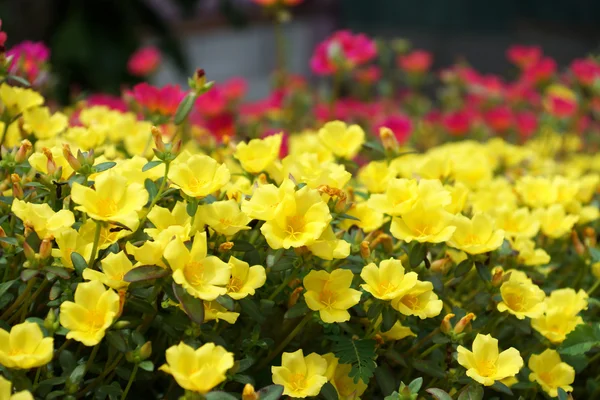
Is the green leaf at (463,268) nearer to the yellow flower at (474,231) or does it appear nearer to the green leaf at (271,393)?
the yellow flower at (474,231)

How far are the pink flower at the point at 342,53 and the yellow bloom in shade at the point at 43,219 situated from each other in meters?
1.45

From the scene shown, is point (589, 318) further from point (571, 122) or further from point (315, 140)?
point (571, 122)

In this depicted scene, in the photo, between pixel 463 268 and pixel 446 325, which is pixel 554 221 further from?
pixel 446 325

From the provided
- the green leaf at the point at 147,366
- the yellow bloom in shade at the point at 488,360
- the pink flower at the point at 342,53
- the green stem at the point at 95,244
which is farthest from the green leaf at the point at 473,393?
the pink flower at the point at 342,53

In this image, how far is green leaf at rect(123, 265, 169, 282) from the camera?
2.54 feet

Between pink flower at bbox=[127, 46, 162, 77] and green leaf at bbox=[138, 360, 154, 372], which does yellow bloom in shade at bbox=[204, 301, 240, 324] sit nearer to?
green leaf at bbox=[138, 360, 154, 372]

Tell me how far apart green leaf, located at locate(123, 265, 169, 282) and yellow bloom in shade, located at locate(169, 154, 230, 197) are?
11cm

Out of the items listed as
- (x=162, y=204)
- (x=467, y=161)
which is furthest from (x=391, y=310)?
(x=467, y=161)

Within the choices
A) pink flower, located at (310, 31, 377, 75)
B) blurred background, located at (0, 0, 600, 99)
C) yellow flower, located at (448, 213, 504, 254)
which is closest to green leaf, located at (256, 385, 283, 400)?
yellow flower, located at (448, 213, 504, 254)

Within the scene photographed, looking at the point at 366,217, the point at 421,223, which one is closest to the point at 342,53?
the point at 366,217

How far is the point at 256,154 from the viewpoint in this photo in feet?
3.47

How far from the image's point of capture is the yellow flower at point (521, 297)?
96 centimetres

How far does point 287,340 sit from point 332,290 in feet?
0.30

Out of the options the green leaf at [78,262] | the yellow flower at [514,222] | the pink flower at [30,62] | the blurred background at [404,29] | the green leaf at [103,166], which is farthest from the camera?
the blurred background at [404,29]
